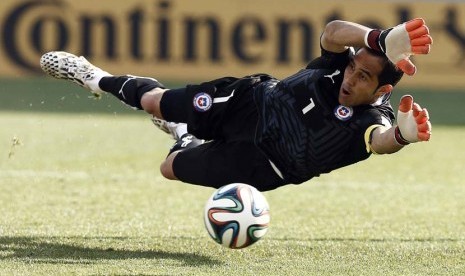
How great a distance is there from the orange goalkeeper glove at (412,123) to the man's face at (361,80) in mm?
635

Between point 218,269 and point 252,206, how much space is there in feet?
1.56

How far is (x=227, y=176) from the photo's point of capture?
319 inches

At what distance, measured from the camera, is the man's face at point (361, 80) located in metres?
7.13

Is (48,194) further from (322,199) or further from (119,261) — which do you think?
(119,261)

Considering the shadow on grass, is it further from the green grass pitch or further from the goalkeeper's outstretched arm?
the goalkeeper's outstretched arm

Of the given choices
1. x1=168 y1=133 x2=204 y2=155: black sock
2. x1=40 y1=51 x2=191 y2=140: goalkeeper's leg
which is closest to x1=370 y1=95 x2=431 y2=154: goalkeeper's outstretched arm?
x1=40 y1=51 x2=191 y2=140: goalkeeper's leg

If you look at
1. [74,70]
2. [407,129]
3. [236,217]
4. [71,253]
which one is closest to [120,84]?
[74,70]

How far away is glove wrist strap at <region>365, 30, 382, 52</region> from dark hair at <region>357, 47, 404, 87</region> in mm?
A: 75

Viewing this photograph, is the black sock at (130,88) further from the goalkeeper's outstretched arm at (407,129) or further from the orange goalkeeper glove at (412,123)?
the orange goalkeeper glove at (412,123)

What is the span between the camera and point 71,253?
7.34 meters

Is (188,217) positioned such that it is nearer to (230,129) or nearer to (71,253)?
(230,129)

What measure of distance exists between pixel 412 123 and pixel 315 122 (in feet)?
3.57

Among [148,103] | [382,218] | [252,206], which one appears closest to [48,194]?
[148,103]

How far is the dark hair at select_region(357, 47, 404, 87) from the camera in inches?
279
